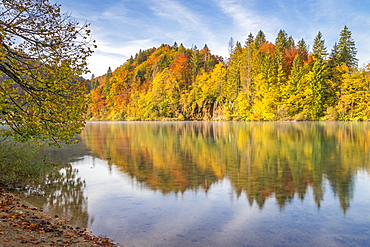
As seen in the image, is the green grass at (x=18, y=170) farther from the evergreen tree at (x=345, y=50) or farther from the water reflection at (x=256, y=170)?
the evergreen tree at (x=345, y=50)

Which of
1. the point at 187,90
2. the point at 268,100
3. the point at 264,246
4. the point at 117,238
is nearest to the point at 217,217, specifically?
the point at 264,246

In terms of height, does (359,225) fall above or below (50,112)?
below

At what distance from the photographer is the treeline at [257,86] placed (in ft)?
218

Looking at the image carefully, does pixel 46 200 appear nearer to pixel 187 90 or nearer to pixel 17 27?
pixel 17 27

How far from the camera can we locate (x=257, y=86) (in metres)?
77.0

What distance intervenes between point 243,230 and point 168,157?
1082 cm

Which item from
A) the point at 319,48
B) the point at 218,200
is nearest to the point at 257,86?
the point at 319,48

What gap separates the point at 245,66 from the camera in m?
83.7

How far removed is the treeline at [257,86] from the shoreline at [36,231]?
4344 centimetres

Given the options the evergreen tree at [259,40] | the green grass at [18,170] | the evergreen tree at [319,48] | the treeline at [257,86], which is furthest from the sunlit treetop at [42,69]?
the evergreen tree at [259,40]

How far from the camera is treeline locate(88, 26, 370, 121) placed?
66.4 meters

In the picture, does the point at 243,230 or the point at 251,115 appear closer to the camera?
the point at 243,230

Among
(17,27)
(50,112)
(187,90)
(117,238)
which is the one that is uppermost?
(187,90)

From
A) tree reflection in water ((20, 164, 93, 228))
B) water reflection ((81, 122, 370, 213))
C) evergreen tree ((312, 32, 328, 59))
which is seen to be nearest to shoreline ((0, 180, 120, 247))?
tree reflection in water ((20, 164, 93, 228))
